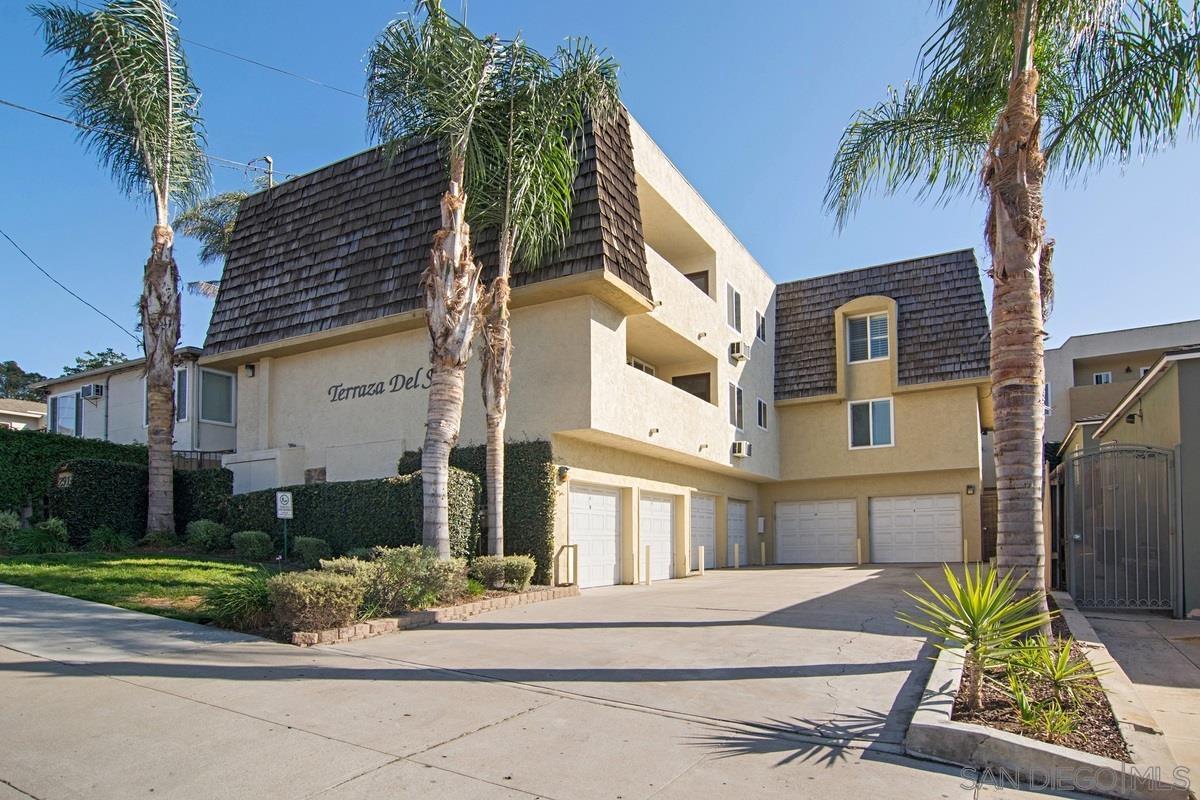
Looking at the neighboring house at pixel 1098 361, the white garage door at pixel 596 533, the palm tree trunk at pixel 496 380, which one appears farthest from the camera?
the neighboring house at pixel 1098 361

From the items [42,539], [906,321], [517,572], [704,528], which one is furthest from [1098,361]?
[42,539]

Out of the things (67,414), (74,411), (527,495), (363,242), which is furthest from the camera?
(67,414)

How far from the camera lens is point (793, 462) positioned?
26672 mm

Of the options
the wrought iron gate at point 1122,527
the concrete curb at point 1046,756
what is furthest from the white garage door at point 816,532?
the concrete curb at point 1046,756

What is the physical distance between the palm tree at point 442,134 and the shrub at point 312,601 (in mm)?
2657

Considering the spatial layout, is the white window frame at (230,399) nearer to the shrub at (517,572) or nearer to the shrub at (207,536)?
the shrub at (207,536)

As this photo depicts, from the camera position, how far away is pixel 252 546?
50.0ft

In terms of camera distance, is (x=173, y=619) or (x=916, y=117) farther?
(x=916, y=117)

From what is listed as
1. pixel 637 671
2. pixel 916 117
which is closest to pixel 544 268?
pixel 916 117

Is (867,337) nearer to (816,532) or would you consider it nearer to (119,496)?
(816,532)

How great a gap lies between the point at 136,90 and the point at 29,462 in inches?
316

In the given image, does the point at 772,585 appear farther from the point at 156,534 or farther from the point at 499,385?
the point at 156,534

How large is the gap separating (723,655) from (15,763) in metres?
5.92
